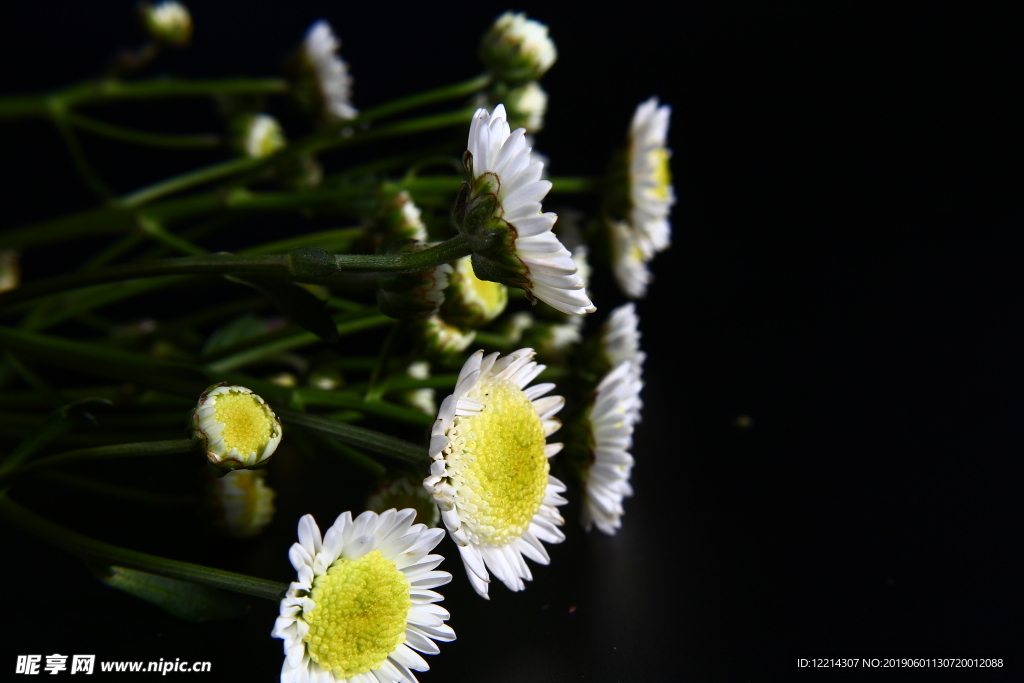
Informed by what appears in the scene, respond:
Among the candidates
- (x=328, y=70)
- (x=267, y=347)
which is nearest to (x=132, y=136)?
(x=328, y=70)

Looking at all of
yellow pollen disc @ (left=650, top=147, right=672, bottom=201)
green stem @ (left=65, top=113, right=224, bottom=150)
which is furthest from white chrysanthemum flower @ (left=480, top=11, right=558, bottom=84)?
green stem @ (left=65, top=113, right=224, bottom=150)

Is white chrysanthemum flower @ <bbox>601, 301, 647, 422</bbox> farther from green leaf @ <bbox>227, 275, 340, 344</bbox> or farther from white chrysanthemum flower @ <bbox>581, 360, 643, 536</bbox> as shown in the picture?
green leaf @ <bbox>227, 275, 340, 344</bbox>

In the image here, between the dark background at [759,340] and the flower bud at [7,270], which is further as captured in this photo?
the flower bud at [7,270]

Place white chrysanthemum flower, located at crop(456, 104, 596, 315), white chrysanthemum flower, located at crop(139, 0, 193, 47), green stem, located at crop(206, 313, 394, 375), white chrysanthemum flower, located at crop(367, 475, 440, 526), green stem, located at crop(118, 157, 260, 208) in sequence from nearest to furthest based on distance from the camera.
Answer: white chrysanthemum flower, located at crop(456, 104, 596, 315) → white chrysanthemum flower, located at crop(367, 475, 440, 526) → green stem, located at crop(206, 313, 394, 375) → green stem, located at crop(118, 157, 260, 208) → white chrysanthemum flower, located at crop(139, 0, 193, 47)

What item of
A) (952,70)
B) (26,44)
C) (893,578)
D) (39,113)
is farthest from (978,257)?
(26,44)

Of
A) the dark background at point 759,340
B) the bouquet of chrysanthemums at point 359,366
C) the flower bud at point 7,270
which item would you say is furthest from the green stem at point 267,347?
the flower bud at point 7,270

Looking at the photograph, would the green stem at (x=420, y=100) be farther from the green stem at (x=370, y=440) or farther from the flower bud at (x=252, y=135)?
the green stem at (x=370, y=440)

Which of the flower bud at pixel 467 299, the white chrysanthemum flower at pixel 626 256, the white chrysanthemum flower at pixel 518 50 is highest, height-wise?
the white chrysanthemum flower at pixel 518 50
